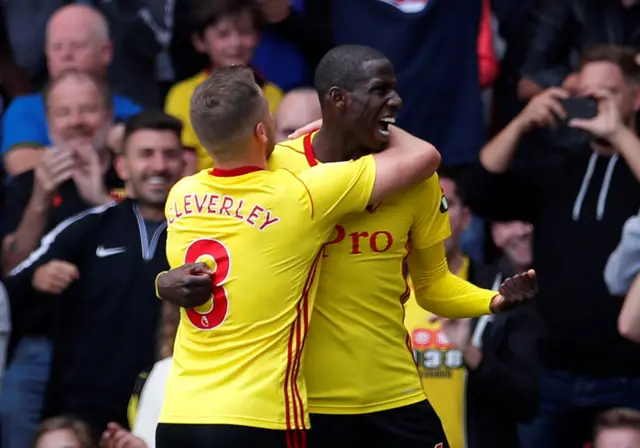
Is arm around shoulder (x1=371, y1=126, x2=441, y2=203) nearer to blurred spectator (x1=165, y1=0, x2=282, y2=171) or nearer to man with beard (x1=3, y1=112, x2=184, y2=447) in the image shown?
man with beard (x1=3, y1=112, x2=184, y2=447)

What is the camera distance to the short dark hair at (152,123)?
276 inches

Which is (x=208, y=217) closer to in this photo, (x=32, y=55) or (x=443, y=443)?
(x=443, y=443)

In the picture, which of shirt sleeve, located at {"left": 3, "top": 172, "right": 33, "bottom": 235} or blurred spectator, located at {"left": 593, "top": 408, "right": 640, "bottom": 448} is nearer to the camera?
blurred spectator, located at {"left": 593, "top": 408, "right": 640, "bottom": 448}

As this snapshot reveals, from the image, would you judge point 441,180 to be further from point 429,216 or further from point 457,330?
point 429,216

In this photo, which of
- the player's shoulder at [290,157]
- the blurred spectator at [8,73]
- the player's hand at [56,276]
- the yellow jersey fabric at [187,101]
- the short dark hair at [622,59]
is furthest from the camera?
the blurred spectator at [8,73]

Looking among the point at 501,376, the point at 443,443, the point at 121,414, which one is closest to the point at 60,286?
the point at 121,414

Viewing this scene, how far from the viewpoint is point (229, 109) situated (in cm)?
450

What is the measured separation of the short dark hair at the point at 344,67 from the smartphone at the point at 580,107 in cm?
233

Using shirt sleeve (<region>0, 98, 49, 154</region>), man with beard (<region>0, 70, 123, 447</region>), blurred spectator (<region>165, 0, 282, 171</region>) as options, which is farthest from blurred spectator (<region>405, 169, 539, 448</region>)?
shirt sleeve (<region>0, 98, 49, 154</region>)

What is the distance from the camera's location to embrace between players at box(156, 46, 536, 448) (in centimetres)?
452

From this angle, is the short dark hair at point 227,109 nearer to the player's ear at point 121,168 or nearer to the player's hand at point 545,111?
the player's ear at point 121,168

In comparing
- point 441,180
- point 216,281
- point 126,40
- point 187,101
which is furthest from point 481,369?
point 126,40

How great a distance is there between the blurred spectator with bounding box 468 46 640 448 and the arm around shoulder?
215cm

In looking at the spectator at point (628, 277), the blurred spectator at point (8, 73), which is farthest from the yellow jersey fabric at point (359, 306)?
the blurred spectator at point (8, 73)
